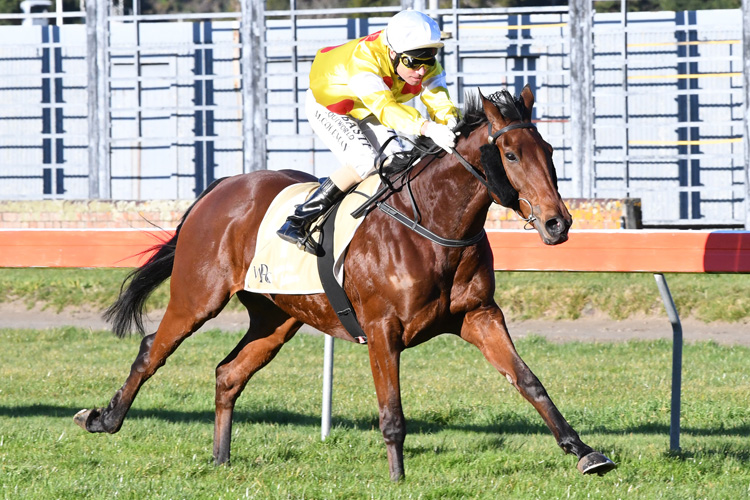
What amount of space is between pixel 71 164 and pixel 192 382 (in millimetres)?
9718

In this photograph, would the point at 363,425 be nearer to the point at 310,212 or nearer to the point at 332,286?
the point at 332,286

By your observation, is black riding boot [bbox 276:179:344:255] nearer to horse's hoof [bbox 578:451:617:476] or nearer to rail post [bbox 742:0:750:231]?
horse's hoof [bbox 578:451:617:476]

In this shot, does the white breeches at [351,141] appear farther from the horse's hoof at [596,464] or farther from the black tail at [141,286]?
the horse's hoof at [596,464]

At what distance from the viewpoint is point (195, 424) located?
22.8ft

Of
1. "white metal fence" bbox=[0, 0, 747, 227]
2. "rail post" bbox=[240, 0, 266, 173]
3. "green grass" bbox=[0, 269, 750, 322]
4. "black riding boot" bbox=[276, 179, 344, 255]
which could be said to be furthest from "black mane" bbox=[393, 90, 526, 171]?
"rail post" bbox=[240, 0, 266, 173]

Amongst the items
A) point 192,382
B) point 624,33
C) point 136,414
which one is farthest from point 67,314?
point 624,33

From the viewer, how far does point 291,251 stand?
5473 millimetres

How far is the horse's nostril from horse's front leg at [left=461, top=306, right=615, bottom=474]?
Answer: 642mm

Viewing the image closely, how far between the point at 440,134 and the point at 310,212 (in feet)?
2.75

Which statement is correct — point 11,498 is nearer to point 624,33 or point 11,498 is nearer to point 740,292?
point 740,292

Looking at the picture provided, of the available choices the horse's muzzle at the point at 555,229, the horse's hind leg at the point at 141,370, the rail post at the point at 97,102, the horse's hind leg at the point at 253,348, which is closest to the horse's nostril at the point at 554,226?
the horse's muzzle at the point at 555,229

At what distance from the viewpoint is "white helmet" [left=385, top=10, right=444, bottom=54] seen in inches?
195

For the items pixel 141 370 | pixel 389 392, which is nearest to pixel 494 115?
pixel 389 392

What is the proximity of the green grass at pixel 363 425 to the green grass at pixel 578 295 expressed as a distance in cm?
147
